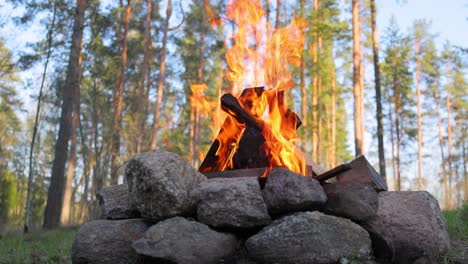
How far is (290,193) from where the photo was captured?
380cm

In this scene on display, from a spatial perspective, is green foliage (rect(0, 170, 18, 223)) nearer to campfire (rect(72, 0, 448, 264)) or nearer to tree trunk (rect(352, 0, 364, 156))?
tree trunk (rect(352, 0, 364, 156))

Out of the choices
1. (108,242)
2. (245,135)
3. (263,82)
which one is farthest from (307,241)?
(263,82)

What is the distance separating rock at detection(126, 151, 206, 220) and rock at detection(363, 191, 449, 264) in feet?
6.08

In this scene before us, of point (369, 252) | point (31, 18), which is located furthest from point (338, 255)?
point (31, 18)

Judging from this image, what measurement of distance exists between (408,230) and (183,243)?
2.17 metres

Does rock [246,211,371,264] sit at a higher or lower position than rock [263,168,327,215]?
lower

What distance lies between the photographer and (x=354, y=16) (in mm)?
14539

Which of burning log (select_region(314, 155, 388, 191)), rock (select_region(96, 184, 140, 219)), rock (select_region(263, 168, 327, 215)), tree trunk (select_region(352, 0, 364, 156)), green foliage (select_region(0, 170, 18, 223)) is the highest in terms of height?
tree trunk (select_region(352, 0, 364, 156))

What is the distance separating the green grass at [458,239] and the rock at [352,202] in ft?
2.90

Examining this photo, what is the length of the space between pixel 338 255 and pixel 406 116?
98.2ft

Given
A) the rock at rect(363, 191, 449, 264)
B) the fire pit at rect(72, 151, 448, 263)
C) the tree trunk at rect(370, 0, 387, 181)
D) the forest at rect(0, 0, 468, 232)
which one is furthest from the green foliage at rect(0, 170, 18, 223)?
the rock at rect(363, 191, 449, 264)

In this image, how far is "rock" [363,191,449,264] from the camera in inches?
152

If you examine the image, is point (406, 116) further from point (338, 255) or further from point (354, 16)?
point (338, 255)

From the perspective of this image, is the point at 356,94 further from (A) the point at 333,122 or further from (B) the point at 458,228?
(A) the point at 333,122
